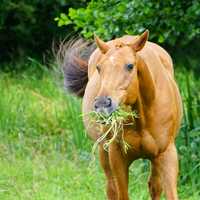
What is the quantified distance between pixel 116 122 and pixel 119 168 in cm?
75

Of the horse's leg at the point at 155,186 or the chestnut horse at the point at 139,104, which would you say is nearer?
the chestnut horse at the point at 139,104

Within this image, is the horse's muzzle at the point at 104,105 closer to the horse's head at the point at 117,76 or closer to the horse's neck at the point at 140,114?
the horse's head at the point at 117,76

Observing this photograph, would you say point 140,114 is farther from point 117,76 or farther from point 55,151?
point 55,151

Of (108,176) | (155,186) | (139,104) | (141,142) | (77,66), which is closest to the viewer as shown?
(139,104)

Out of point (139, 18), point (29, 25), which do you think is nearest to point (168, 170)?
point (139, 18)

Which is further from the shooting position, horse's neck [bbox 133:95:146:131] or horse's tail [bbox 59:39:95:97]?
horse's tail [bbox 59:39:95:97]

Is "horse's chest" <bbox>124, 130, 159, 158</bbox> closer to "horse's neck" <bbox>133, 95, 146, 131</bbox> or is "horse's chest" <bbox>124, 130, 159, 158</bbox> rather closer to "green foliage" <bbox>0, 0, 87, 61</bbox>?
"horse's neck" <bbox>133, 95, 146, 131</bbox>

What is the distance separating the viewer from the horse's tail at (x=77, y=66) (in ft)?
27.0

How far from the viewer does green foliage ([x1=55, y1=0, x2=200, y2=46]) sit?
8633 mm

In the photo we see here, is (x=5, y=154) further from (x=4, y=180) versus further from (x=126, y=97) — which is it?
(x=126, y=97)

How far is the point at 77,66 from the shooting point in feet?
27.1

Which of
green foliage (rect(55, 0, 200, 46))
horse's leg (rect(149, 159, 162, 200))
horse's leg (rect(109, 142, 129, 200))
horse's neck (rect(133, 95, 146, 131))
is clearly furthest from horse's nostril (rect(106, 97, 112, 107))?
green foliage (rect(55, 0, 200, 46))

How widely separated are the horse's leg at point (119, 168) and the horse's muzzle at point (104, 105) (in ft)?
3.37

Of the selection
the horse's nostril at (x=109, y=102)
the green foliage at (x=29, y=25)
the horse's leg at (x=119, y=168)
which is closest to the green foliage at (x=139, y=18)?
the horse's leg at (x=119, y=168)
